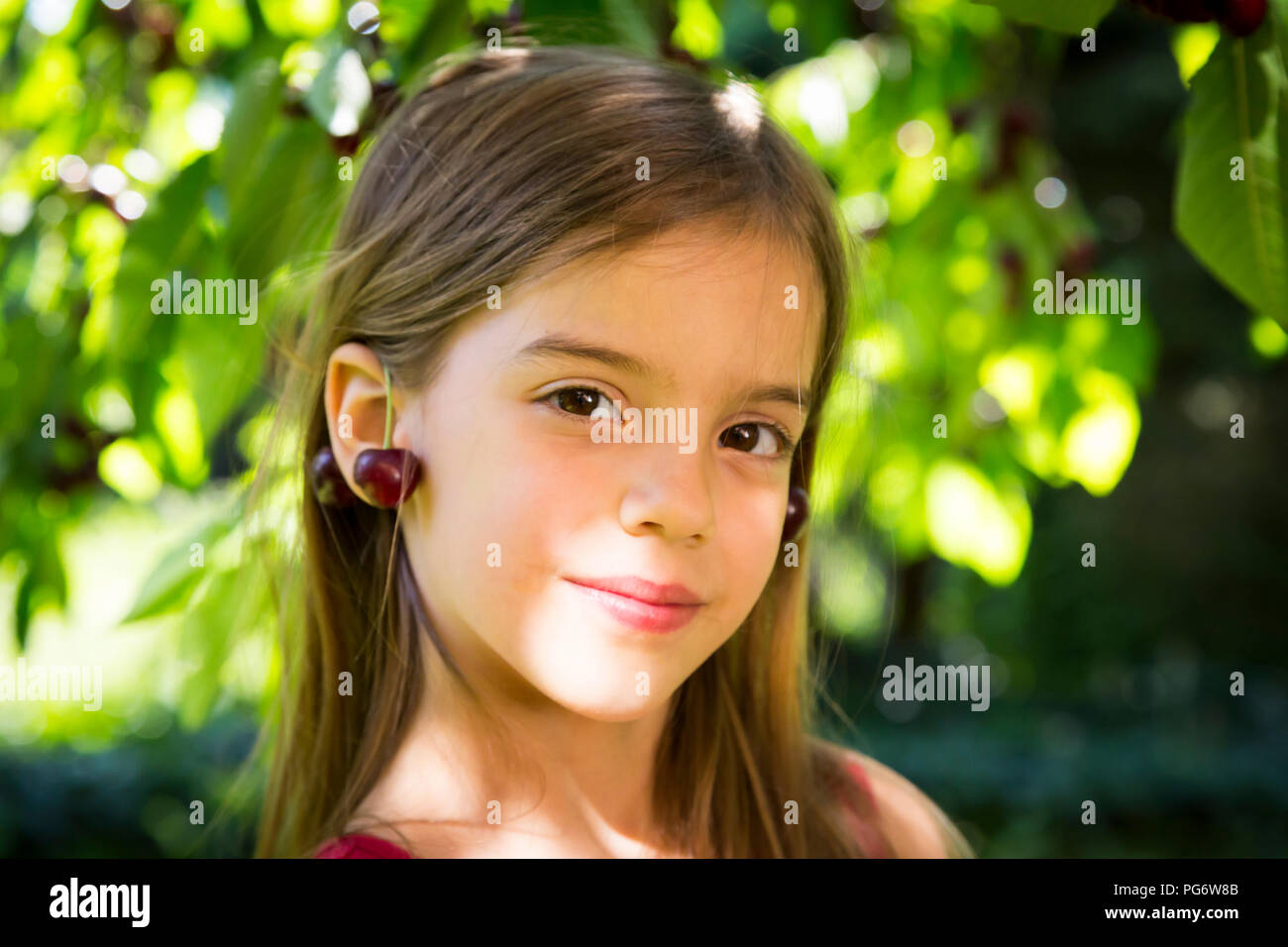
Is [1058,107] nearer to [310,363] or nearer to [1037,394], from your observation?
[1037,394]

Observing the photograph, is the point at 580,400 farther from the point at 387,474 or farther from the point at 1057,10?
the point at 1057,10

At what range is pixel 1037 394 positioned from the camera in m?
1.10

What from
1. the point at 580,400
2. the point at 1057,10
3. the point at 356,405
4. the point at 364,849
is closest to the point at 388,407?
the point at 356,405

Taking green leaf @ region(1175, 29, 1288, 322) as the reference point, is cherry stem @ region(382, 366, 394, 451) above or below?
below

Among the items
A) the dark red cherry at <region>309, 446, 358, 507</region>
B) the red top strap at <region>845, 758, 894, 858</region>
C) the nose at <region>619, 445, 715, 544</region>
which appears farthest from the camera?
the red top strap at <region>845, 758, 894, 858</region>

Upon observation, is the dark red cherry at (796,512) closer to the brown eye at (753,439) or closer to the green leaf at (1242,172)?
the brown eye at (753,439)

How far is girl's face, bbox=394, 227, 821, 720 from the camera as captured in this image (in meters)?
0.62

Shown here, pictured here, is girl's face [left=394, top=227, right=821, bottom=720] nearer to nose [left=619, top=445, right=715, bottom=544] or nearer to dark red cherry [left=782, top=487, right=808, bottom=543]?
nose [left=619, top=445, right=715, bottom=544]

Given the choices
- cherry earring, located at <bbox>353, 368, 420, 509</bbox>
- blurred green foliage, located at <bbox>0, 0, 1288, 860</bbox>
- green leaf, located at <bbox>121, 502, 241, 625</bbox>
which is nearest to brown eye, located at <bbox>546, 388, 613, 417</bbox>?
cherry earring, located at <bbox>353, 368, 420, 509</bbox>

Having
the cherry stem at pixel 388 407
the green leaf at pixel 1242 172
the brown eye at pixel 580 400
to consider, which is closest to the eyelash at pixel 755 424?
the brown eye at pixel 580 400

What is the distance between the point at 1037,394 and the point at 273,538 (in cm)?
72

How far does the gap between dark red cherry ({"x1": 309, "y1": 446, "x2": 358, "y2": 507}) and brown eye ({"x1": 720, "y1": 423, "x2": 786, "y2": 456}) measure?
25 centimetres
